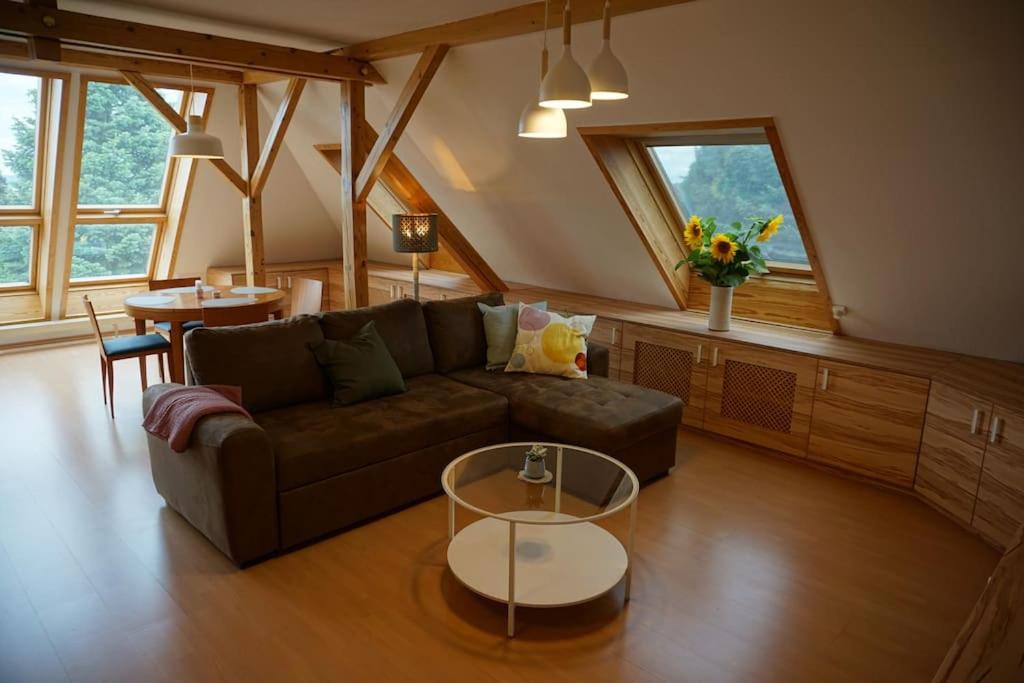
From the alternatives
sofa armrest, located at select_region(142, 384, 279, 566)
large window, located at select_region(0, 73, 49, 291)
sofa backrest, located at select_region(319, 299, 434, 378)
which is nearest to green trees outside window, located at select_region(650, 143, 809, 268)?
sofa backrest, located at select_region(319, 299, 434, 378)

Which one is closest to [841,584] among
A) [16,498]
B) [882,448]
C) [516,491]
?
[882,448]

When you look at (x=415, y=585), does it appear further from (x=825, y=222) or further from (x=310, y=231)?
(x=310, y=231)

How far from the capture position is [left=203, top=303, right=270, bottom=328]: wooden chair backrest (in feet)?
14.5

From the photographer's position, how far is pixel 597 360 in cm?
420

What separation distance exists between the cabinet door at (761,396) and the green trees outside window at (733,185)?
0.76 metres

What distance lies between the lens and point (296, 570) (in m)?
2.78

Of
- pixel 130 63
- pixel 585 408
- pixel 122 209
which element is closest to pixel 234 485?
pixel 585 408

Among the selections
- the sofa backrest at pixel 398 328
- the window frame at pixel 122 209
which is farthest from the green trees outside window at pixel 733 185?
the window frame at pixel 122 209

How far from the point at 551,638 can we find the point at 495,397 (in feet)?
4.92

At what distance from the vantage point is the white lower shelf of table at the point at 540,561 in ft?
7.94

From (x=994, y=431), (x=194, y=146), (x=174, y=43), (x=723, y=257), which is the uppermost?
(x=174, y=43)

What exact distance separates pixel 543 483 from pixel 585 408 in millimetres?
760

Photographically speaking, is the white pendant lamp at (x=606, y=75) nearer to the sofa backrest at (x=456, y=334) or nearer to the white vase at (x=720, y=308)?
the sofa backrest at (x=456, y=334)

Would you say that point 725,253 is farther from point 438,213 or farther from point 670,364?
point 438,213
